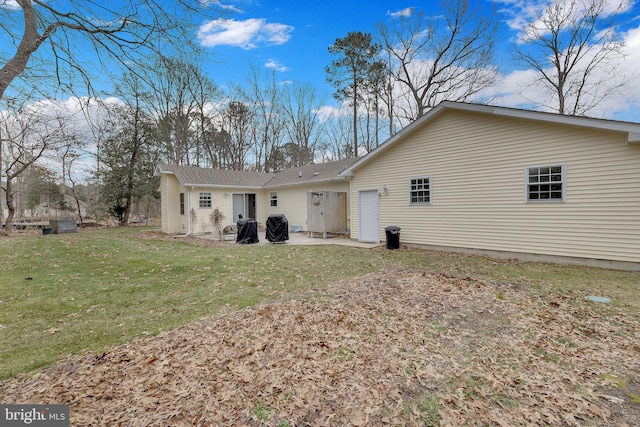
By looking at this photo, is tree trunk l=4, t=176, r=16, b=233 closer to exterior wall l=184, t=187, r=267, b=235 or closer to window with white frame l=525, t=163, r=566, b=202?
exterior wall l=184, t=187, r=267, b=235

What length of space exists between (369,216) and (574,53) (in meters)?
17.2

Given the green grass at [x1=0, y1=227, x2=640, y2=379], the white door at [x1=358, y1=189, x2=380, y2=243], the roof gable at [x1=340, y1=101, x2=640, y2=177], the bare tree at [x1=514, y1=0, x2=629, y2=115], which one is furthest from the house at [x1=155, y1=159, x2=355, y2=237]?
the bare tree at [x1=514, y1=0, x2=629, y2=115]

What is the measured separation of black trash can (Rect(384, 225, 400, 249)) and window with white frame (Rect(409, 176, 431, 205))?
1.15 meters

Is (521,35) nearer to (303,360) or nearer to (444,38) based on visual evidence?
(444,38)

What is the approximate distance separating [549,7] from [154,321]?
81.3ft

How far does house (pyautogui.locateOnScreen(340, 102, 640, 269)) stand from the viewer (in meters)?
6.70

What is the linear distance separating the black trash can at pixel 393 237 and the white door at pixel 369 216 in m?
1.08

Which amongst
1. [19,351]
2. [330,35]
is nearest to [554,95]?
[330,35]

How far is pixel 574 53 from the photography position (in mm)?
17062

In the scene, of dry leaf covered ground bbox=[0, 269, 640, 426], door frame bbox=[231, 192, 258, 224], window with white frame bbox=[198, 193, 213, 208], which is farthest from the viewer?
door frame bbox=[231, 192, 258, 224]

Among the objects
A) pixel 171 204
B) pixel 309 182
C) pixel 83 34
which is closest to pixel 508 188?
pixel 309 182

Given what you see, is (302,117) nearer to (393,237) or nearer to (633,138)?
(393,237)

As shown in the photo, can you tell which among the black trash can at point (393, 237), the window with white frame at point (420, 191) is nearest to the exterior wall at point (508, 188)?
the window with white frame at point (420, 191)

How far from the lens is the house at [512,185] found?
6.70 metres
